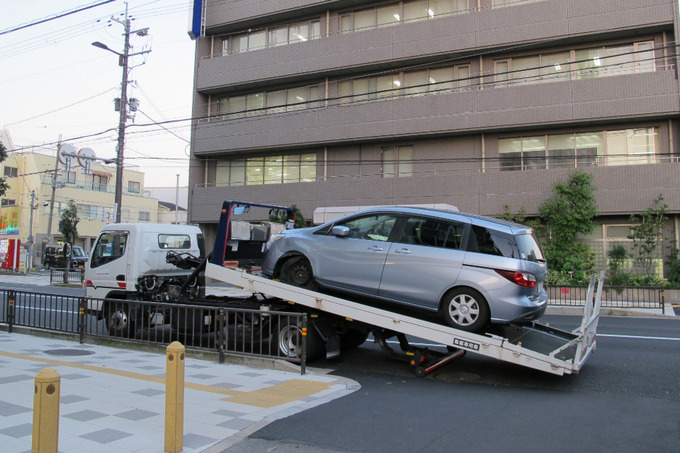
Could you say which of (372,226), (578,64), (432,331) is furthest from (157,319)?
(578,64)

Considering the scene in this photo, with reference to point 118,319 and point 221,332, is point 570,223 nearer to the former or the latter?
point 221,332

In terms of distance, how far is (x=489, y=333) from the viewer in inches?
284

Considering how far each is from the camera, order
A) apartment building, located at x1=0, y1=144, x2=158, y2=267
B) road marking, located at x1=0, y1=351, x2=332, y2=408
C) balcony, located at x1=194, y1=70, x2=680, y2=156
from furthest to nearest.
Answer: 1. apartment building, located at x1=0, y1=144, x2=158, y2=267
2. balcony, located at x1=194, y1=70, x2=680, y2=156
3. road marking, located at x1=0, y1=351, x2=332, y2=408

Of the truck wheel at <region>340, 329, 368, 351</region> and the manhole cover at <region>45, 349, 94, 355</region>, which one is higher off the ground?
the truck wheel at <region>340, 329, 368, 351</region>

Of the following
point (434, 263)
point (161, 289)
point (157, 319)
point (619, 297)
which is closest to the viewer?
point (434, 263)

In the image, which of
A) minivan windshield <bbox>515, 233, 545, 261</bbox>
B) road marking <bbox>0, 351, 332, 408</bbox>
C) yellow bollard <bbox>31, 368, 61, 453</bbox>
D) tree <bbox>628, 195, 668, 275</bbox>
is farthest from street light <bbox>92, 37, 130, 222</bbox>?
tree <bbox>628, 195, 668, 275</bbox>

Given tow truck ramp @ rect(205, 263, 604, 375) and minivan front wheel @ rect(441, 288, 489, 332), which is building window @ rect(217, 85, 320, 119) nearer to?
tow truck ramp @ rect(205, 263, 604, 375)

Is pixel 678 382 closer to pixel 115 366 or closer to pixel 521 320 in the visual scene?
pixel 521 320

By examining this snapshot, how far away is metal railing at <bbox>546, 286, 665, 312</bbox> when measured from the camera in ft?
55.9

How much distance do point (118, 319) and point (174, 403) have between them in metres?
6.61

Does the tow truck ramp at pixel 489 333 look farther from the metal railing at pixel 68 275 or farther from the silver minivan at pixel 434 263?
the metal railing at pixel 68 275

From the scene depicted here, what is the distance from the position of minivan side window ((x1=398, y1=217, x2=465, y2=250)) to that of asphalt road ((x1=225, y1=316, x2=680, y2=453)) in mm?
2034

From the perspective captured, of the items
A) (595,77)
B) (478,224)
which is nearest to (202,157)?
(595,77)

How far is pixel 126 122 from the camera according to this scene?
23.6 m
